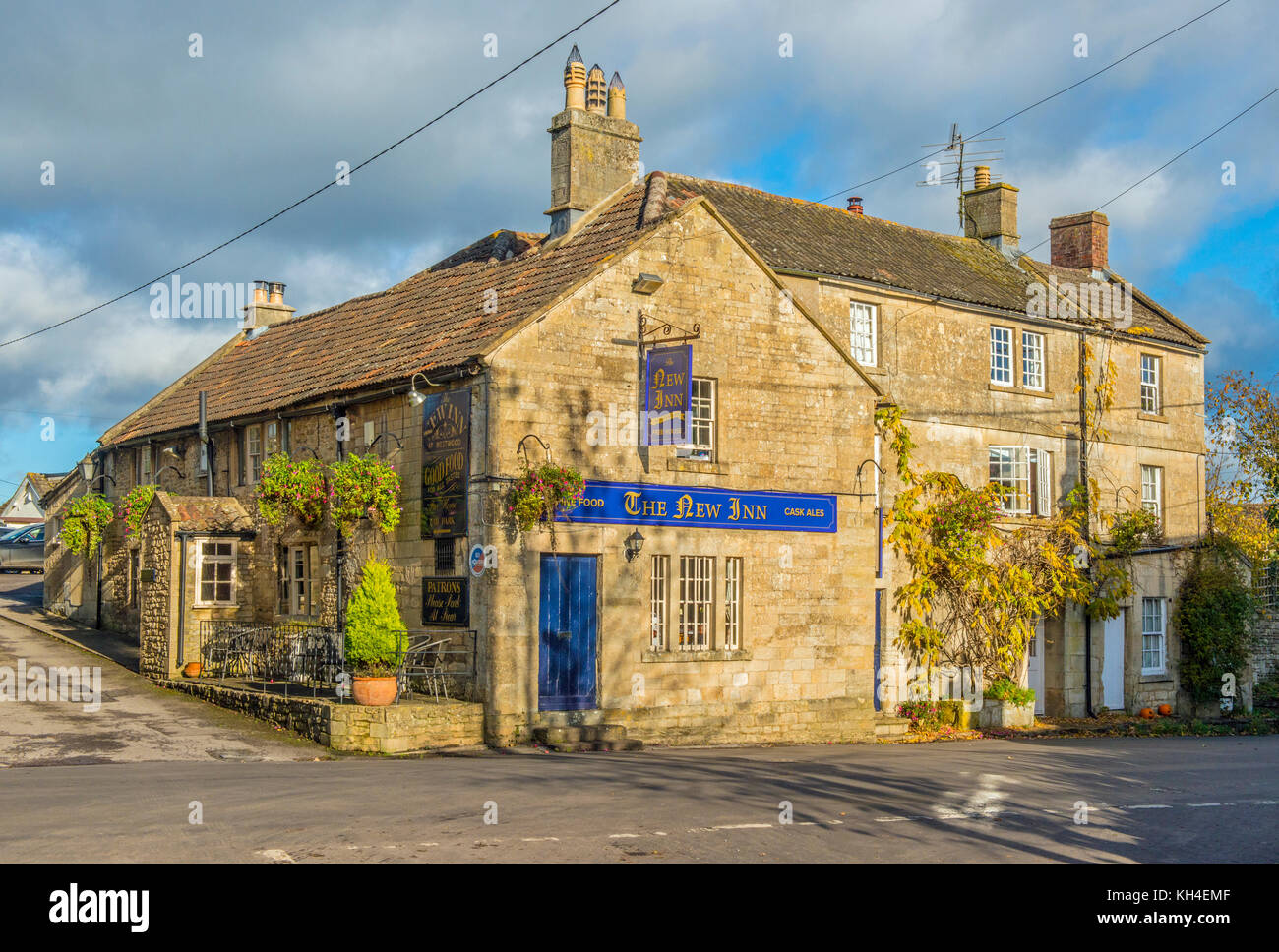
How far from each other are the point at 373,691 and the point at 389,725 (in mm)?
643

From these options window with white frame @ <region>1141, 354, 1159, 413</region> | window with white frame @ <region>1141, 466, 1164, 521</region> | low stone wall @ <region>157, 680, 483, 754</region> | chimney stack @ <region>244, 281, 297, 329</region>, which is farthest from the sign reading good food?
chimney stack @ <region>244, 281, 297, 329</region>

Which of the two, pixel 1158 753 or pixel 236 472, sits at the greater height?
pixel 236 472

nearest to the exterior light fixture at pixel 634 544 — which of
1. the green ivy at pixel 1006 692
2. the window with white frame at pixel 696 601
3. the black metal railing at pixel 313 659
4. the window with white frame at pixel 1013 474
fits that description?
the window with white frame at pixel 696 601

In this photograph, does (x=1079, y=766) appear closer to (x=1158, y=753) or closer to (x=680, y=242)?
(x=1158, y=753)

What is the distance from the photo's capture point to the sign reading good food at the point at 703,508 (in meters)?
19.8

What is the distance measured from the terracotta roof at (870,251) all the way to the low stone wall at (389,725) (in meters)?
10.4

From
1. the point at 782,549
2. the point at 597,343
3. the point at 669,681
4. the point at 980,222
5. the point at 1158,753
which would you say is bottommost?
the point at 1158,753

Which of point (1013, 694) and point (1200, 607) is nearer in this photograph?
point (1013, 694)

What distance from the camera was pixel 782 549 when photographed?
856 inches

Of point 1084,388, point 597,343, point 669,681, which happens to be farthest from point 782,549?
point 1084,388

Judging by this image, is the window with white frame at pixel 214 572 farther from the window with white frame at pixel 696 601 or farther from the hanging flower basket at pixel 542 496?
the window with white frame at pixel 696 601

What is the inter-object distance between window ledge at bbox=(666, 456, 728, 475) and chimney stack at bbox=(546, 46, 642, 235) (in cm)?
560
